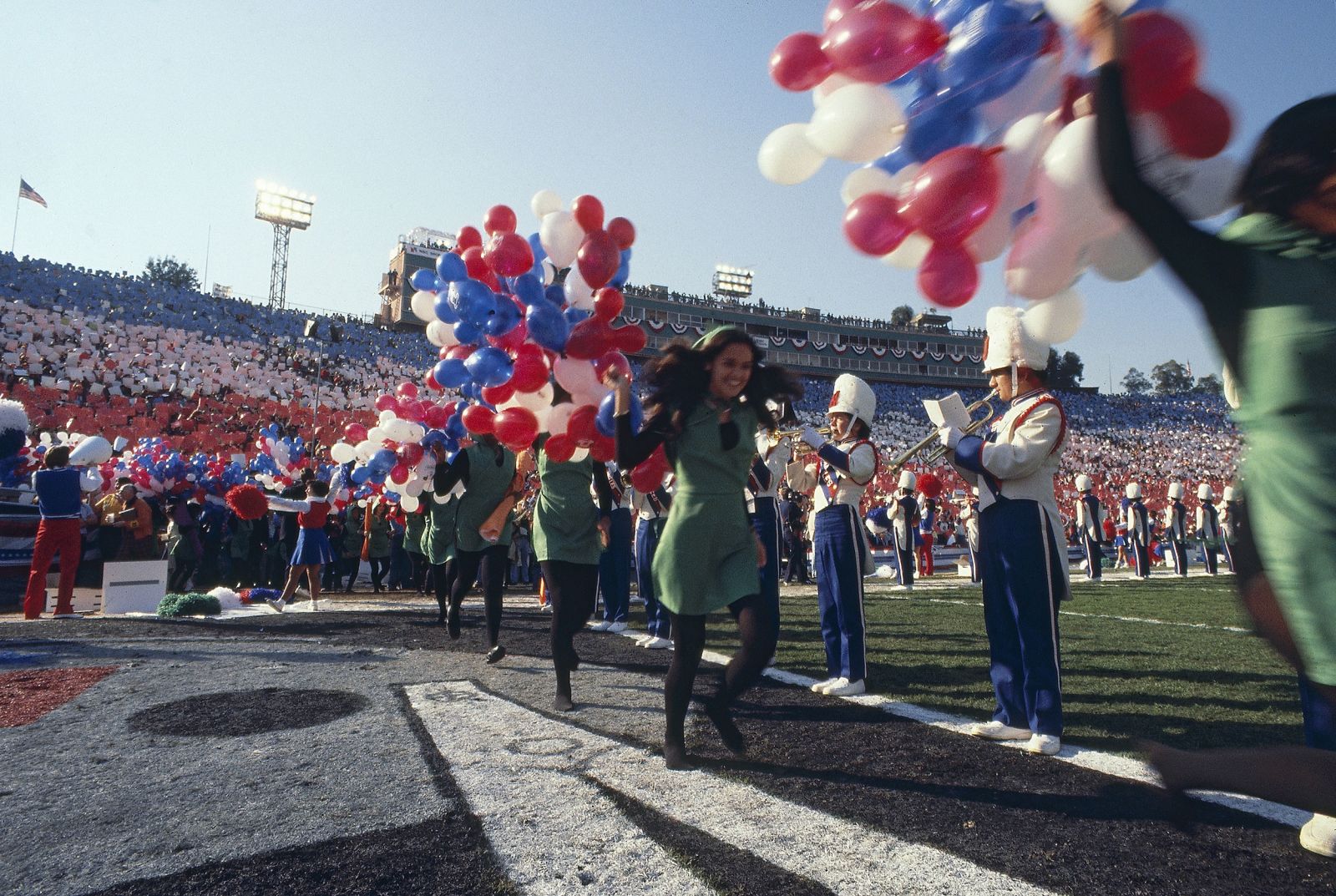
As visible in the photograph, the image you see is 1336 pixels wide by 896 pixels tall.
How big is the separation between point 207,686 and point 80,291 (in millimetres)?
30338

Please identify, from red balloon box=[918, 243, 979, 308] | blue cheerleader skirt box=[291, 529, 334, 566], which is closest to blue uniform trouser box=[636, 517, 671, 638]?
blue cheerleader skirt box=[291, 529, 334, 566]

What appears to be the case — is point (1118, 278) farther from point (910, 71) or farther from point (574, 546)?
point (574, 546)

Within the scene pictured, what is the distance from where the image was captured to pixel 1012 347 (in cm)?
397

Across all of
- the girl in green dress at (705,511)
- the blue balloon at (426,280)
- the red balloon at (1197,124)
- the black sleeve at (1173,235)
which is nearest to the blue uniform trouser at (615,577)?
the blue balloon at (426,280)

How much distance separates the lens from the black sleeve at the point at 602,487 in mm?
4277

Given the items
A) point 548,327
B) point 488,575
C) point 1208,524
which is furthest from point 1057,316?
point 1208,524

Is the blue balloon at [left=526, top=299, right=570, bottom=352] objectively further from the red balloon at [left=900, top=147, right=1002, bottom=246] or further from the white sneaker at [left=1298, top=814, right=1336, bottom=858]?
the white sneaker at [left=1298, top=814, right=1336, bottom=858]

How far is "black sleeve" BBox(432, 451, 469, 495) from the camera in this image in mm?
5789

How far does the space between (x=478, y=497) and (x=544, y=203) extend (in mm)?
2217

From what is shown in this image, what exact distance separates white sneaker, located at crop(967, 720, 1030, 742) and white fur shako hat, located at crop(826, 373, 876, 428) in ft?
7.38

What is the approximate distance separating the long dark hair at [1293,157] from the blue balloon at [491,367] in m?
3.71

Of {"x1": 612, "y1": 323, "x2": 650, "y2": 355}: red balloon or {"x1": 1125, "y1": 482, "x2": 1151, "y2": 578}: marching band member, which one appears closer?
{"x1": 612, "y1": 323, "x2": 650, "y2": 355}: red balloon

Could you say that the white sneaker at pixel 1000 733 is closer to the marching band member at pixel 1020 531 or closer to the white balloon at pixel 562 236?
the marching band member at pixel 1020 531

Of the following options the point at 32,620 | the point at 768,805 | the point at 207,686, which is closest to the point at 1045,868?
the point at 768,805
